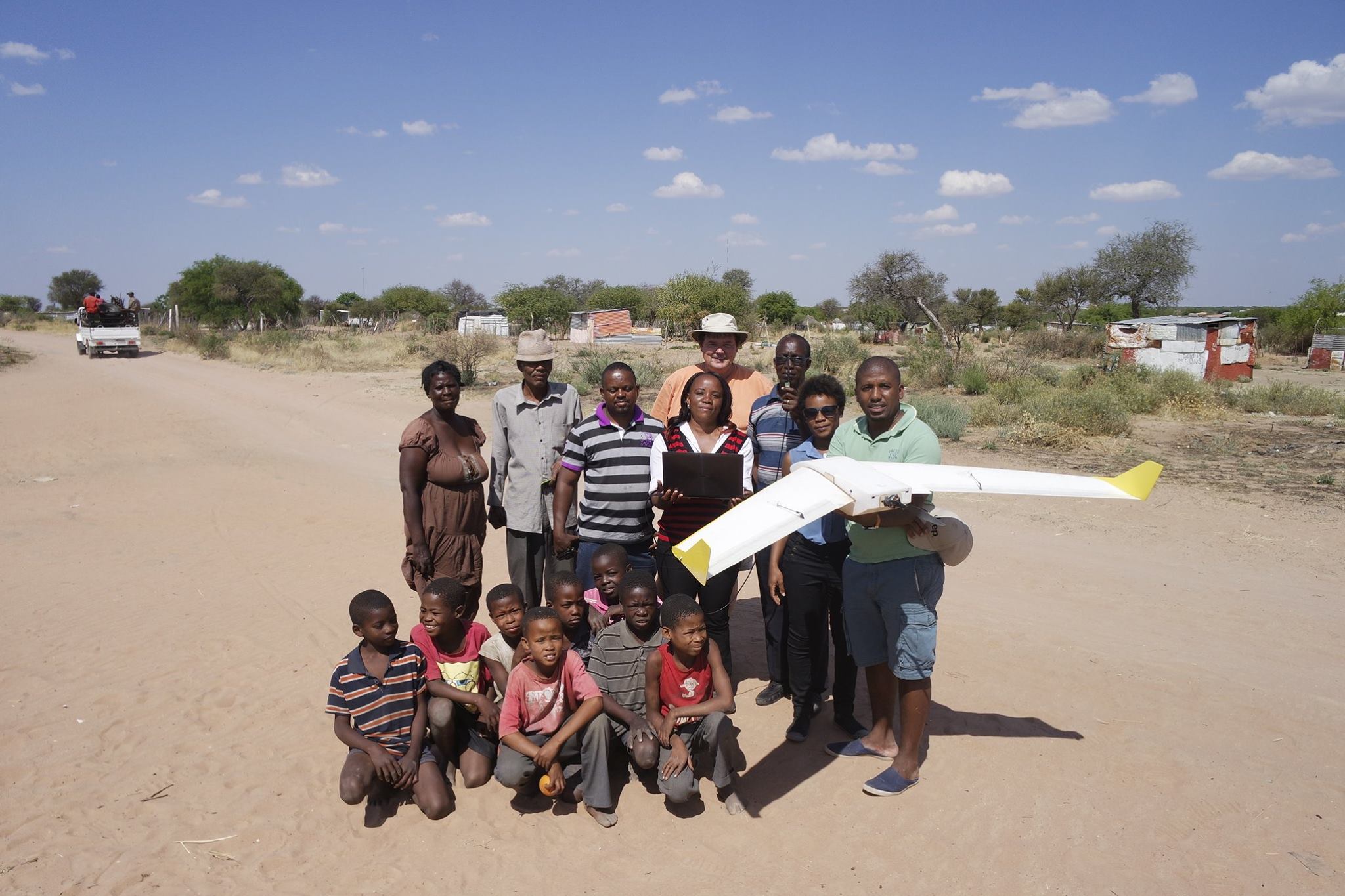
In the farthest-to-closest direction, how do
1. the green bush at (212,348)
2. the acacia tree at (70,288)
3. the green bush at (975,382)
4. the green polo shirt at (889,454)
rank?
the acacia tree at (70,288), the green bush at (212,348), the green bush at (975,382), the green polo shirt at (889,454)

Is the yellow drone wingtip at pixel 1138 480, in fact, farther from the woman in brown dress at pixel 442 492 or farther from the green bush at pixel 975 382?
the green bush at pixel 975 382

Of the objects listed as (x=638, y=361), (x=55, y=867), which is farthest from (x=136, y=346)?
(x=55, y=867)

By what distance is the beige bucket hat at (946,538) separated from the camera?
330cm

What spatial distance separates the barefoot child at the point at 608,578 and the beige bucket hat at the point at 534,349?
1.13 metres

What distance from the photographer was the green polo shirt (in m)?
3.49

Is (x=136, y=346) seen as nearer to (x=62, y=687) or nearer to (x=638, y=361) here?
(x=638, y=361)

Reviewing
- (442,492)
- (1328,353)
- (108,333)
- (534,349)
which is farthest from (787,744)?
(1328,353)

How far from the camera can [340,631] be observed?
5.72 meters

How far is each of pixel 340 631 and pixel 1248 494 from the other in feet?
30.4

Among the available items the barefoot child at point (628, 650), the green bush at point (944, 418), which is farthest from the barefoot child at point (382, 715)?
the green bush at point (944, 418)

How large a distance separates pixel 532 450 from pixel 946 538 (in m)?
2.29

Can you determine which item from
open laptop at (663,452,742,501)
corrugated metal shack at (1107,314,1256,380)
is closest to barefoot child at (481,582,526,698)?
open laptop at (663,452,742,501)

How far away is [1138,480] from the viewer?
327 centimetres

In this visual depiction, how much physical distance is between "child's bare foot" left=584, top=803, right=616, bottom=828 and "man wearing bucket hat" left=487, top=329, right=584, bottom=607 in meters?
1.31
